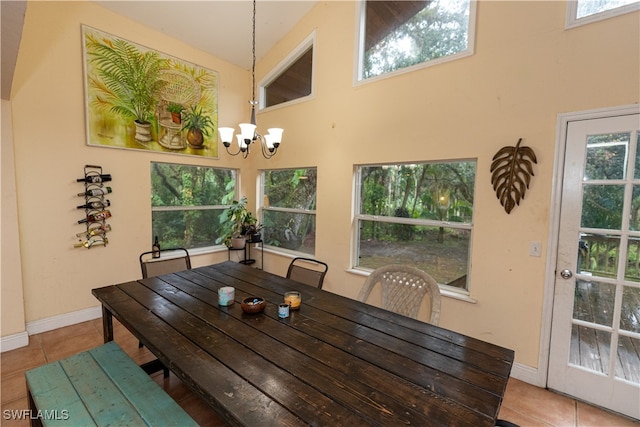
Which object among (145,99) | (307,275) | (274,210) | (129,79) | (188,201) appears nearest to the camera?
(307,275)

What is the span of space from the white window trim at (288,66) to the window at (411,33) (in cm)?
70

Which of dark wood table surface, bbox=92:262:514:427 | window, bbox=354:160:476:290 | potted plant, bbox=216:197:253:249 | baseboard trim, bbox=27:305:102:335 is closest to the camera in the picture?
dark wood table surface, bbox=92:262:514:427

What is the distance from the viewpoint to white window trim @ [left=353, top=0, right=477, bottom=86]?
2340 millimetres

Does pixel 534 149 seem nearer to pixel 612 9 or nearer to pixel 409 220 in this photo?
pixel 612 9

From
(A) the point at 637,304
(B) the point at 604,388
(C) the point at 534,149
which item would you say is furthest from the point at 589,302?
(C) the point at 534,149

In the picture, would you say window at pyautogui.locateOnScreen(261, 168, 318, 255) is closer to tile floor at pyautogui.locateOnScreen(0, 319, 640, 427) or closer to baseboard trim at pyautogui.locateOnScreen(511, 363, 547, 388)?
tile floor at pyautogui.locateOnScreen(0, 319, 640, 427)

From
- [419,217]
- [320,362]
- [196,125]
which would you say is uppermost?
[196,125]

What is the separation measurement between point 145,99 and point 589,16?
4.17m

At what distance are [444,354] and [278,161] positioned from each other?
3.26 m

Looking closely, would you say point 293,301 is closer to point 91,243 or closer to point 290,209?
point 290,209

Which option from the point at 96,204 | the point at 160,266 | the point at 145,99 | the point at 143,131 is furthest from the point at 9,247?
the point at 145,99

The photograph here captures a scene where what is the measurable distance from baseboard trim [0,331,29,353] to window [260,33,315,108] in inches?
147

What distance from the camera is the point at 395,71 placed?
2.78 m

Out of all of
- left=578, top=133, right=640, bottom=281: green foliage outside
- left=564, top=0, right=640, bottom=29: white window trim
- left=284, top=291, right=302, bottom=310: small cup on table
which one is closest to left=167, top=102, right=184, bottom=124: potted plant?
left=284, top=291, right=302, bottom=310: small cup on table
